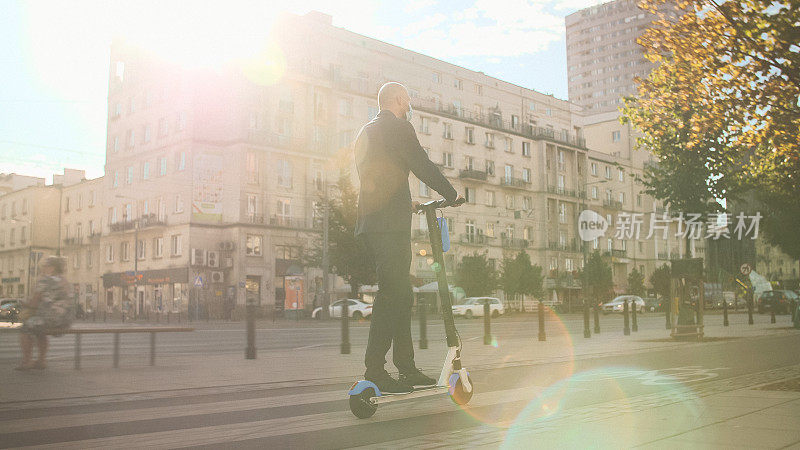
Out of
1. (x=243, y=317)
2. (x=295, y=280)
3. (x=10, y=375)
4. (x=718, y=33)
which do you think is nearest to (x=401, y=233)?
(x=718, y=33)

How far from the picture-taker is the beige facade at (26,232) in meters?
68.0

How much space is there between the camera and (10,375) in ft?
26.9

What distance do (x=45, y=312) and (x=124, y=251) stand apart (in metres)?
50.4

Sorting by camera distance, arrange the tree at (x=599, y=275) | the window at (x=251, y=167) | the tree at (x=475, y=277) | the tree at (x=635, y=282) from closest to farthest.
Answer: the window at (x=251, y=167) → the tree at (x=475, y=277) → the tree at (x=599, y=275) → the tree at (x=635, y=282)

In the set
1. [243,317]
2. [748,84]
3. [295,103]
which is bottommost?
[243,317]

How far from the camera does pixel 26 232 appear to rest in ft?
227

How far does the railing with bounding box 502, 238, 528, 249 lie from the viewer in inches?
2650

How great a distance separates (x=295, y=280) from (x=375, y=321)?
48161 mm

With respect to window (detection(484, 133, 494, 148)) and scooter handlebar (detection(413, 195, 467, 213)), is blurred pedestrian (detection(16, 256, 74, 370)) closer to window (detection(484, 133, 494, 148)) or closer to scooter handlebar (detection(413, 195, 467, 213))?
scooter handlebar (detection(413, 195, 467, 213))

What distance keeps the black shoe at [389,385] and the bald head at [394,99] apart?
70.2 inches

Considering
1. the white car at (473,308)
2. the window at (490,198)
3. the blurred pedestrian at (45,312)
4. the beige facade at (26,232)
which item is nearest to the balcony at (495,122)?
the window at (490,198)

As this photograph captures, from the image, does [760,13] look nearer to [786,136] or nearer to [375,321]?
[786,136]

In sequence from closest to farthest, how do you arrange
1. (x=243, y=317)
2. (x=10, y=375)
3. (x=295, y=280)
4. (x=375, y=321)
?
(x=375, y=321)
(x=10, y=375)
(x=243, y=317)
(x=295, y=280)

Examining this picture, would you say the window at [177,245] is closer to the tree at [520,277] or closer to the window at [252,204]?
the window at [252,204]
